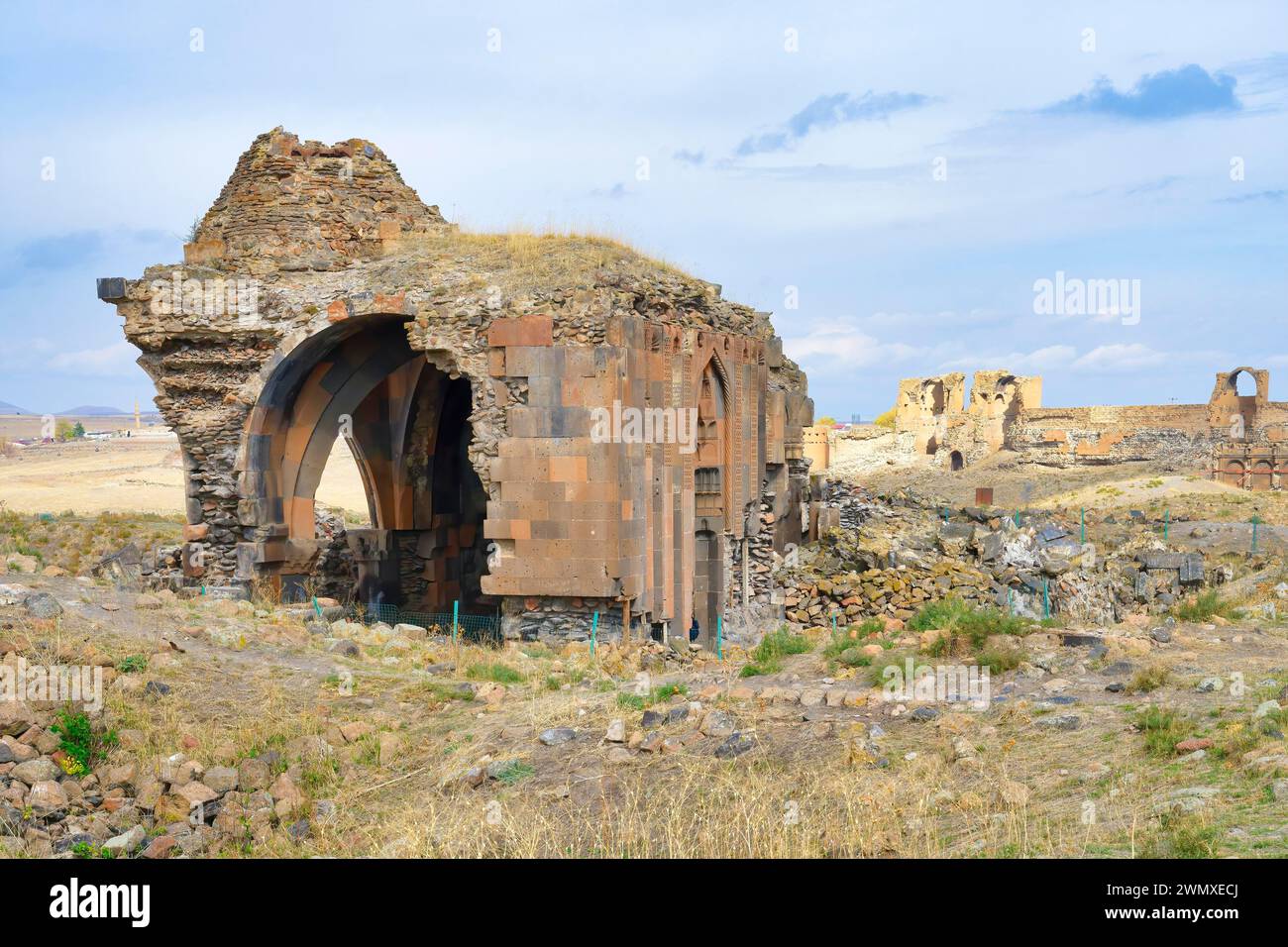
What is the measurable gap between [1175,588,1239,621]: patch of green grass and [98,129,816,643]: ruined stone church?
18.5 feet

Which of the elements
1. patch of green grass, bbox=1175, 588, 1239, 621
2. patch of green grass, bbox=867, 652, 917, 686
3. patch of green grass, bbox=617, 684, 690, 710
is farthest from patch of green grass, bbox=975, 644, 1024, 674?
patch of green grass, bbox=1175, 588, 1239, 621

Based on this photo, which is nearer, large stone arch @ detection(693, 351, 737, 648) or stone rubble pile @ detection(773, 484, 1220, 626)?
large stone arch @ detection(693, 351, 737, 648)

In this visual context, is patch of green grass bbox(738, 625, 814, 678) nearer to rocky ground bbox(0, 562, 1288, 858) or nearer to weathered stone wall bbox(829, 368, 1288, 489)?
rocky ground bbox(0, 562, 1288, 858)

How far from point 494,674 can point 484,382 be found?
148 inches

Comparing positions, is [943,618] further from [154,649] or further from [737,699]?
[154,649]

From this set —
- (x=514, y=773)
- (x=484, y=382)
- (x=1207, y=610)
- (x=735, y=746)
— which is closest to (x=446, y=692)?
(x=514, y=773)

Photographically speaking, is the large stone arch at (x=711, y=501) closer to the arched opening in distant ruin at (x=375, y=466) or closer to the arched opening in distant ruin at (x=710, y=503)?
the arched opening in distant ruin at (x=710, y=503)

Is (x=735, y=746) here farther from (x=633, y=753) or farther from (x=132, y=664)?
(x=132, y=664)

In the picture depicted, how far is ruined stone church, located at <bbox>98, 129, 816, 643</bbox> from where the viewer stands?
43.0 feet

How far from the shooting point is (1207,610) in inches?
465

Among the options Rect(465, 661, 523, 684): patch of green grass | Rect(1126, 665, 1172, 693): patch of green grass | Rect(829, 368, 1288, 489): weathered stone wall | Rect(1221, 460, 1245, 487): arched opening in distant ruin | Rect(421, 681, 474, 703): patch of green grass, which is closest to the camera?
Rect(1126, 665, 1172, 693): patch of green grass

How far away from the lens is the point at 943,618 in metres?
11.3

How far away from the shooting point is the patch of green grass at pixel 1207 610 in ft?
38.5

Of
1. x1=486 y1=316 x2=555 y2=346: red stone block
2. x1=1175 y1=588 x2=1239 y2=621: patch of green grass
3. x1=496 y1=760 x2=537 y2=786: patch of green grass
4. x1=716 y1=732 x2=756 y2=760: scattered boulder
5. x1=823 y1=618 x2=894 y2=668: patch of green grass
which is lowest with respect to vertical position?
x1=496 y1=760 x2=537 y2=786: patch of green grass
